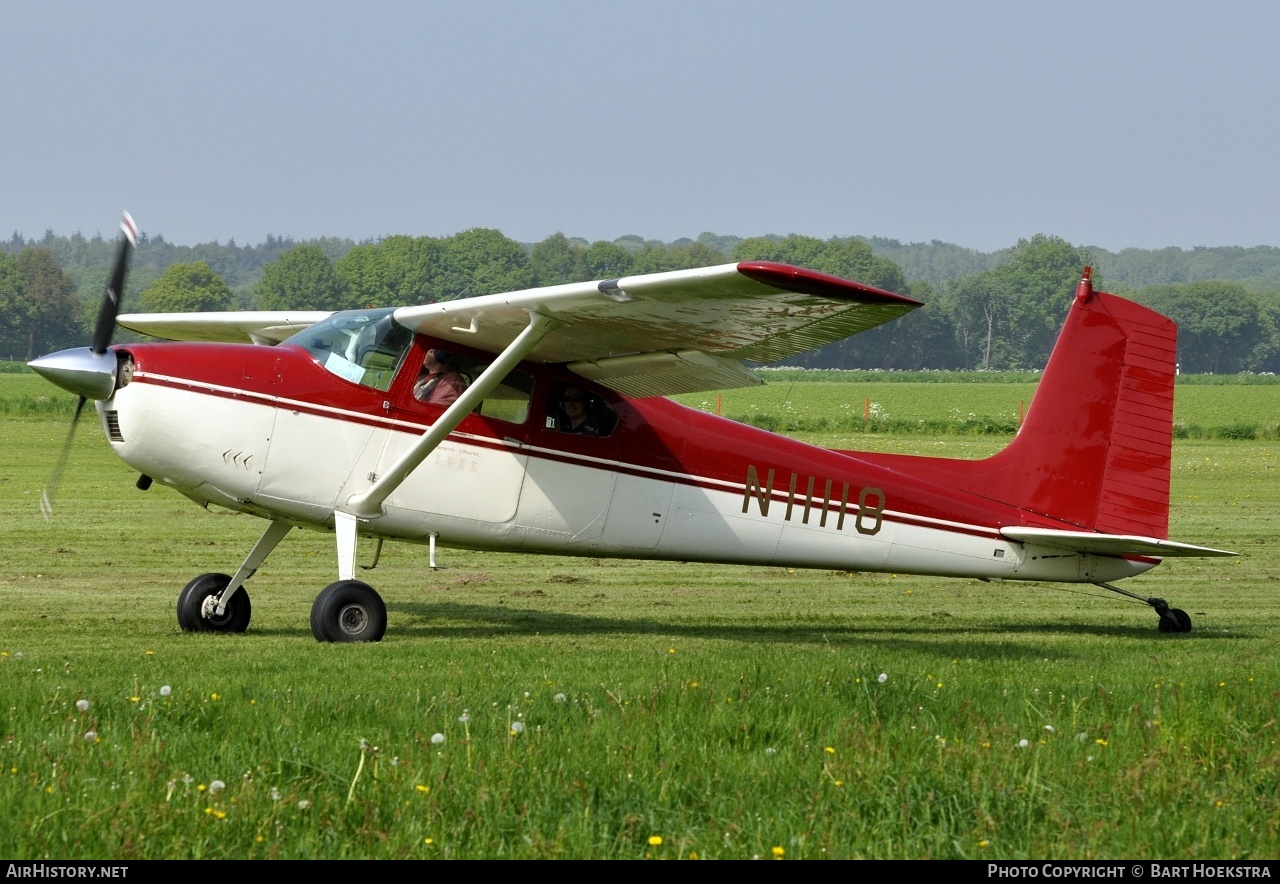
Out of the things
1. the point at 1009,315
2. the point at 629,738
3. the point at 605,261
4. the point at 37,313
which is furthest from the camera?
the point at 1009,315

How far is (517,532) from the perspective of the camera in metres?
10.7

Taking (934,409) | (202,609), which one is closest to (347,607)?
(202,609)

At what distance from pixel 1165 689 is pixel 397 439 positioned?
5.53 m

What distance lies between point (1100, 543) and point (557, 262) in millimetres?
121230

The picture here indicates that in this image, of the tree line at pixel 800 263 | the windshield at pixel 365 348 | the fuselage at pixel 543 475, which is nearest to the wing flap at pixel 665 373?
the fuselage at pixel 543 475

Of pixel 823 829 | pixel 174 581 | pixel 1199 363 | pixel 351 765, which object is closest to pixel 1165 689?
pixel 823 829

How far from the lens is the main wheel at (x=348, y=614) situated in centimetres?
977

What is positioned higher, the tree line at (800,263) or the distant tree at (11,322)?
the tree line at (800,263)

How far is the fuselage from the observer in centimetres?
961

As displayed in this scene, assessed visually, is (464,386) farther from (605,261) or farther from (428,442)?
(605,261)

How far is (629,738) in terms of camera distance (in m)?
5.68

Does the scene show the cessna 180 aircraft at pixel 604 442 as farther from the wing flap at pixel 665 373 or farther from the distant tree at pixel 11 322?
the distant tree at pixel 11 322

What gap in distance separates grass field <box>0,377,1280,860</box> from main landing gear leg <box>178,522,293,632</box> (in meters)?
0.23

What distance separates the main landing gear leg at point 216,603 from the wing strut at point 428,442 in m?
0.89
